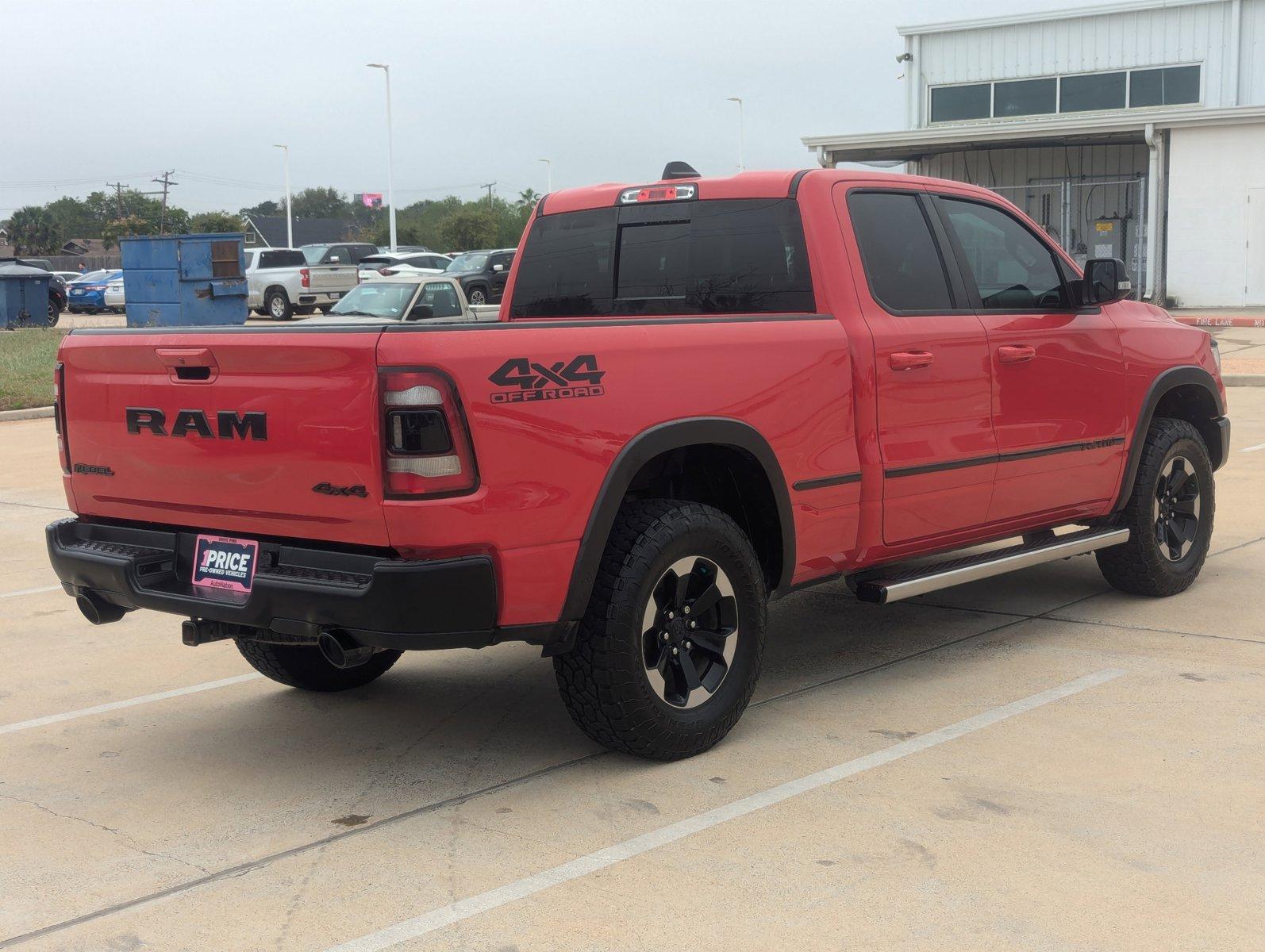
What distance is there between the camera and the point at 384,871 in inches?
149

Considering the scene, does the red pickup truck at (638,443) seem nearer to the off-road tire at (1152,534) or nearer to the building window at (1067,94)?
the off-road tire at (1152,534)

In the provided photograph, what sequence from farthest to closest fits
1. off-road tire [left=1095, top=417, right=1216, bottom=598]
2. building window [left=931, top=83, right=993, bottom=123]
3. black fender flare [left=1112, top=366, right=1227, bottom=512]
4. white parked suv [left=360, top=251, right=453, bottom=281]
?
white parked suv [left=360, top=251, right=453, bottom=281], building window [left=931, top=83, right=993, bottom=123], off-road tire [left=1095, top=417, right=1216, bottom=598], black fender flare [left=1112, top=366, right=1227, bottom=512]

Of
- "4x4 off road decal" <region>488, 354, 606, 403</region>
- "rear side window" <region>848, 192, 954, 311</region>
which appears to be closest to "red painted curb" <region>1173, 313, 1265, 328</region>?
"rear side window" <region>848, 192, 954, 311</region>

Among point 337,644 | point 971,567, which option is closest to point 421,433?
point 337,644

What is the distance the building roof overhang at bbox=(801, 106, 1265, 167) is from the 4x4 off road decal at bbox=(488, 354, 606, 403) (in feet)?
91.8

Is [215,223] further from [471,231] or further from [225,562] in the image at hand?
[225,562]

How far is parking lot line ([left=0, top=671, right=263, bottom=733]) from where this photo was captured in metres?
5.26

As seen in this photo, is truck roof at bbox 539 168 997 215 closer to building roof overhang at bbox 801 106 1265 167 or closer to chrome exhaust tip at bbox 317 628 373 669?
chrome exhaust tip at bbox 317 628 373 669

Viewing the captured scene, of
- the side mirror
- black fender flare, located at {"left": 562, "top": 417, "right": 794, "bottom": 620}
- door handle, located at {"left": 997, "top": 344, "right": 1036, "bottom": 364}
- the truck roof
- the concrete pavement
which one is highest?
the truck roof

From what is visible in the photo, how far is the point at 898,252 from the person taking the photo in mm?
5539

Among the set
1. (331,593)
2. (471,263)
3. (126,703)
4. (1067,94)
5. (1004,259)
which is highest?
(1067,94)

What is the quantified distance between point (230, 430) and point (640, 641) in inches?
55.9

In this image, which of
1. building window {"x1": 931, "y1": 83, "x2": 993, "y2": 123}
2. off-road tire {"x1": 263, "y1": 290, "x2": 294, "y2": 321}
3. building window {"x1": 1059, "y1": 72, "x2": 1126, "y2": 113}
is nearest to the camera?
off-road tire {"x1": 263, "y1": 290, "x2": 294, "y2": 321}

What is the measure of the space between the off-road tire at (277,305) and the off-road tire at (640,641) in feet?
102
